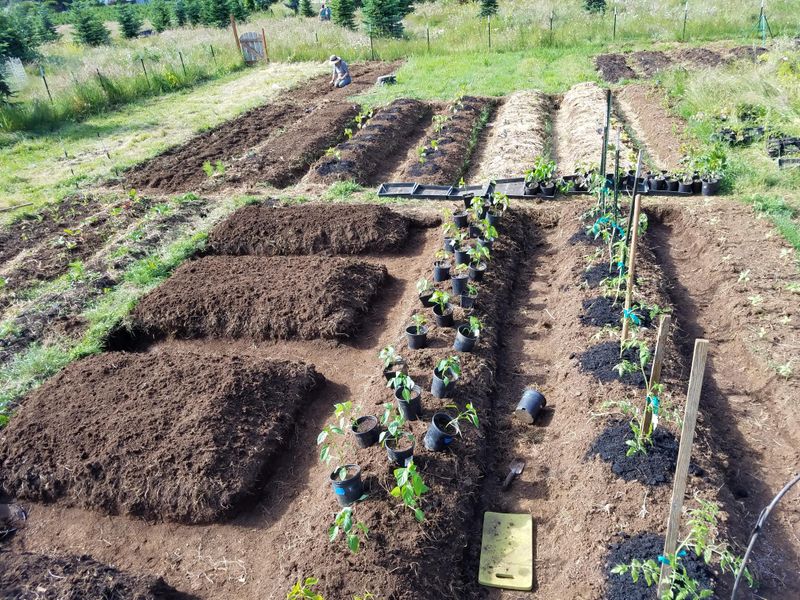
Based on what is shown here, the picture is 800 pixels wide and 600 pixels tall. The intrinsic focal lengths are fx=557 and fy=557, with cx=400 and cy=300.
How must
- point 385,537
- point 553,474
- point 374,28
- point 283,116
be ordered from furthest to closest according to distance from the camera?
point 374,28 < point 283,116 < point 553,474 < point 385,537

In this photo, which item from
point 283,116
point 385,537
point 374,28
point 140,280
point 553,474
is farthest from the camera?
point 374,28

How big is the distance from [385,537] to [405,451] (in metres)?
0.60

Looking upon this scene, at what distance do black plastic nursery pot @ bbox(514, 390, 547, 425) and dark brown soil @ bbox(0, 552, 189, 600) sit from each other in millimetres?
2837

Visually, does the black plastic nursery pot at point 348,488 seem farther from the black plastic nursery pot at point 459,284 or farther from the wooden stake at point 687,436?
the black plastic nursery pot at point 459,284

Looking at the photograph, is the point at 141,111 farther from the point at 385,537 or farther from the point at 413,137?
the point at 385,537

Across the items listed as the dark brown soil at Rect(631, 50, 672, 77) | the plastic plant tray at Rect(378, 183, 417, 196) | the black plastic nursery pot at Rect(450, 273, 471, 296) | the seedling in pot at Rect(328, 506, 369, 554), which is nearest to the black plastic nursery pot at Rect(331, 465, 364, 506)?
the seedling in pot at Rect(328, 506, 369, 554)

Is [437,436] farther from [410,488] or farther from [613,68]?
[613,68]

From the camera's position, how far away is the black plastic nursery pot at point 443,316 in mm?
5559

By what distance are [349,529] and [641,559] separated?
5.75ft

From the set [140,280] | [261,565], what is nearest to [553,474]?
[261,565]

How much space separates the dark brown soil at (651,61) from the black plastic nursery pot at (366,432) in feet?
46.3

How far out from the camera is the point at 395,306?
258 inches

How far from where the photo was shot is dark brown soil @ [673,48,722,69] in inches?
587

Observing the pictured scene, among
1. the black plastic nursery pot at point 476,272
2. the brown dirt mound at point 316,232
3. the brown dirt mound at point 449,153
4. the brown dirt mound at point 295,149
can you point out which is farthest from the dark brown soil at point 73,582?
the brown dirt mound at point 295,149
